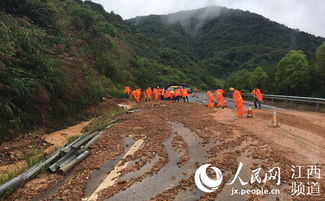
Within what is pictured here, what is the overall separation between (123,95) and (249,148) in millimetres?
22573

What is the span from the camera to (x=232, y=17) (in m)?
151

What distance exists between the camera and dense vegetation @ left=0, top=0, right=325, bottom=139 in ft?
33.9

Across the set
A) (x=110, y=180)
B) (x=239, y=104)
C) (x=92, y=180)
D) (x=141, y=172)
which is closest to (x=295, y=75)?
(x=239, y=104)

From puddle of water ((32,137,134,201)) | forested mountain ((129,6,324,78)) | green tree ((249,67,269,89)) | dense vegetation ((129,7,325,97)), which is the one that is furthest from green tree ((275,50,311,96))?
forested mountain ((129,6,324,78))

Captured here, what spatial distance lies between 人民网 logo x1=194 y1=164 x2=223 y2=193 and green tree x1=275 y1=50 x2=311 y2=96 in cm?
3941

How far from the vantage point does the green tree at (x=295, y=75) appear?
3966cm

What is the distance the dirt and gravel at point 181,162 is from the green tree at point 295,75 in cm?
3394

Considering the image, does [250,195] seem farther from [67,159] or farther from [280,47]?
[280,47]

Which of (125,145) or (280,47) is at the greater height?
(280,47)

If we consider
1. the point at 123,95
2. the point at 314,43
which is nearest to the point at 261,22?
the point at 314,43

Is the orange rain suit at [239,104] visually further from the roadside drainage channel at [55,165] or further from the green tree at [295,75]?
the green tree at [295,75]

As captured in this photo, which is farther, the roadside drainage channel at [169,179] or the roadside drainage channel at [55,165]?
the roadside drainage channel at [55,165]

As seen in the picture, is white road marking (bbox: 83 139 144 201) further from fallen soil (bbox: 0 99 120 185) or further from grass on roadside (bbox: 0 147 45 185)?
fallen soil (bbox: 0 99 120 185)

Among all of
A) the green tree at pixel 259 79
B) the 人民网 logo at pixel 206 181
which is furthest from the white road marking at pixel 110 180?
the green tree at pixel 259 79
